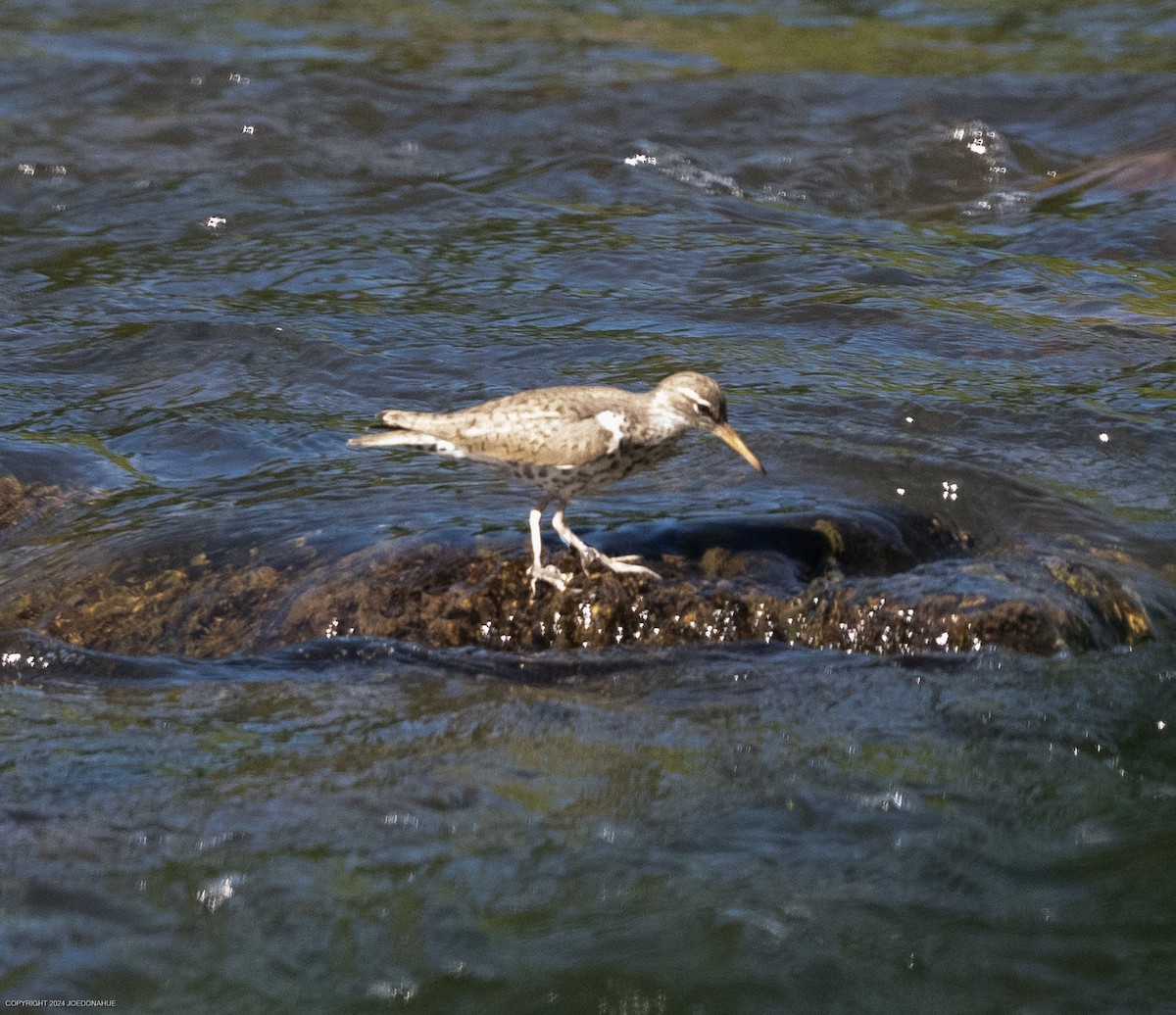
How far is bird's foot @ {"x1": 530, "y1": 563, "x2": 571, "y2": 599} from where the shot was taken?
7.02m

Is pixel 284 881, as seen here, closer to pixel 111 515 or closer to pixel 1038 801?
pixel 1038 801

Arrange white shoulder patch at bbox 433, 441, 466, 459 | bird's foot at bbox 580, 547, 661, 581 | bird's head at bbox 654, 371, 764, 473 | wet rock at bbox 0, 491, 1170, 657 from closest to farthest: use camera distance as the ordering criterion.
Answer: wet rock at bbox 0, 491, 1170, 657 → bird's foot at bbox 580, 547, 661, 581 → white shoulder patch at bbox 433, 441, 466, 459 → bird's head at bbox 654, 371, 764, 473

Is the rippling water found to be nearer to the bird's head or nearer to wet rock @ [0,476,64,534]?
wet rock @ [0,476,64,534]

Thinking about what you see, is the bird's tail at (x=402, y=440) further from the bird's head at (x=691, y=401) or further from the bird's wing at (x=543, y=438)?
the bird's head at (x=691, y=401)

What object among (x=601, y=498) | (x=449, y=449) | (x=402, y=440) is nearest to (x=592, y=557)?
(x=449, y=449)

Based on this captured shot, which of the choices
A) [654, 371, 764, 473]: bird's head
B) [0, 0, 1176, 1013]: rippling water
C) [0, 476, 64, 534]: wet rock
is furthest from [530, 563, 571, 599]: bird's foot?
[0, 476, 64, 534]: wet rock

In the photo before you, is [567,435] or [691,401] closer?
[567,435]

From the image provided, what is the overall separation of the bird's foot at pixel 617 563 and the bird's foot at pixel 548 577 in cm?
11

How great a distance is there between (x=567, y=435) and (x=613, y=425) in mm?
192

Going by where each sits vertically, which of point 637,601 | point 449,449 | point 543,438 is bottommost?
point 637,601

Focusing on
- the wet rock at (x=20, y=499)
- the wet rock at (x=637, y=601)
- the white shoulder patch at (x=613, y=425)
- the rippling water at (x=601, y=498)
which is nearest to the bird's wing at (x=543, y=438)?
the white shoulder patch at (x=613, y=425)

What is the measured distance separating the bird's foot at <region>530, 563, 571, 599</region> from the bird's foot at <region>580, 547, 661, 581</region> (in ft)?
0.37

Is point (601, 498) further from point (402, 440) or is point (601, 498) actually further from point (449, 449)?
point (402, 440)

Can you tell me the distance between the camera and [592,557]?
7125 mm
